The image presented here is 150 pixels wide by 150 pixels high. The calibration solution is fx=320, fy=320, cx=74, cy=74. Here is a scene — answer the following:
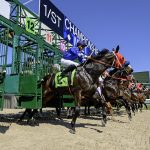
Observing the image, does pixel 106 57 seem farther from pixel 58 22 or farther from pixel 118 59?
pixel 58 22

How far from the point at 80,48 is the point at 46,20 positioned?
1041cm

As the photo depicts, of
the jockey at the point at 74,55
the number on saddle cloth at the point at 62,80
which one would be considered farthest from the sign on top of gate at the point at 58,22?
the number on saddle cloth at the point at 62,80

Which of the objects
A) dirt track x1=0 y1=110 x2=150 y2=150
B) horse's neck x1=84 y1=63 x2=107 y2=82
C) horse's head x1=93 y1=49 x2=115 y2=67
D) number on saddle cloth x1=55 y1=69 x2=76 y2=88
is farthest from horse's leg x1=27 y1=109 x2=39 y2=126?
horse's head x1=93 y1=49 x2=115 y2=67

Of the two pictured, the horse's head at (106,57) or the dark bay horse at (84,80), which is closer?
the dark bay horse at (84,80)

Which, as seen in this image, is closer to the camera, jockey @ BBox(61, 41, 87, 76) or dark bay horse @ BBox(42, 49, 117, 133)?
dark bay horse @ BBox(42, 49, 117, 133)

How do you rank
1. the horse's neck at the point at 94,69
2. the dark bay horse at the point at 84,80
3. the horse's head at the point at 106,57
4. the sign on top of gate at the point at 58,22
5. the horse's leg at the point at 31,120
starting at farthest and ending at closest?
1. the sign on top of gate at the point at 58,22
2. the horse's leg at the point at 31,120
3. the horse's head at the point at 106,57
4. the horse's neck at the point at 94,69
5. the dark bay horse at the point at 84,80

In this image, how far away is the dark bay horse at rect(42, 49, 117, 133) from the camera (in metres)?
10.2

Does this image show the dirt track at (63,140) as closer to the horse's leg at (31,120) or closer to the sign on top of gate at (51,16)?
the horse's leg at (31,120)

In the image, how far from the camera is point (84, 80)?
10195mm

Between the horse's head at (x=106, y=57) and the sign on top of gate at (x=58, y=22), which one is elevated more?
the sign on top of gate at (x=58, y=22)

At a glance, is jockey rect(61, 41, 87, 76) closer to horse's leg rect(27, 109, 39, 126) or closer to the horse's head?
the horse's head

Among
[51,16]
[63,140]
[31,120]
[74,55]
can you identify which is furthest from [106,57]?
[51,16]

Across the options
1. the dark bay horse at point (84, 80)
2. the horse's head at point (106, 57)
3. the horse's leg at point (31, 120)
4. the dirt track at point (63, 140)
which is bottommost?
the dirt track at point (63, 140)

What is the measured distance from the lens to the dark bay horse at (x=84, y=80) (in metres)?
10.2
